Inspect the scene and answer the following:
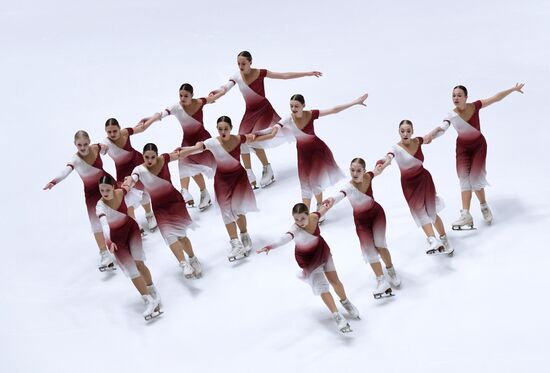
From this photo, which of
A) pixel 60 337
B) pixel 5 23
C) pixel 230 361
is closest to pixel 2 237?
pixel 60 337

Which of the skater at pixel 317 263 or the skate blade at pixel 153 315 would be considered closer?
the skater at pixel 317 263

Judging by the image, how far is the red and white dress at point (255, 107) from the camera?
504 inches

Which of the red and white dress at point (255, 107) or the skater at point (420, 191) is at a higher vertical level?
the red and white dress at point (255, 107)

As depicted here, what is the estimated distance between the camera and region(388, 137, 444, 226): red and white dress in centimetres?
1094

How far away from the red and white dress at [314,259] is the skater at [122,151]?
2.59 metres

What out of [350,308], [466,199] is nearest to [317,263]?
[350,308]

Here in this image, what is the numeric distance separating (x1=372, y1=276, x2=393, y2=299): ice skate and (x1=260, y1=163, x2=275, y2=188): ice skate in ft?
9.01

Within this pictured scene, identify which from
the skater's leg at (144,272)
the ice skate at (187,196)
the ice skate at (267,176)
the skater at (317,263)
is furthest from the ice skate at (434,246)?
the ice skate at (187,196)

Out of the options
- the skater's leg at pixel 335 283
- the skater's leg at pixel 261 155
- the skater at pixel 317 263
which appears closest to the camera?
the skater at pixel 317 263

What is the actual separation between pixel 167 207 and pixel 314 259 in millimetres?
1928

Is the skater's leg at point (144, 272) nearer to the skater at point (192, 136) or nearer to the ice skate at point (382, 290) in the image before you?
the skater at point (192, 136)

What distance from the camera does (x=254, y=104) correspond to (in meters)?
12.9

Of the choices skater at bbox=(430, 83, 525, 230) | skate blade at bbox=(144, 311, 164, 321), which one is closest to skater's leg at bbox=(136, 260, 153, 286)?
skate blade at bbox=(144, 311, 164, 321)

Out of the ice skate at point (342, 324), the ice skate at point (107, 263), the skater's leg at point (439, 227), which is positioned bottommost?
the ice skate at point (342, 324)
